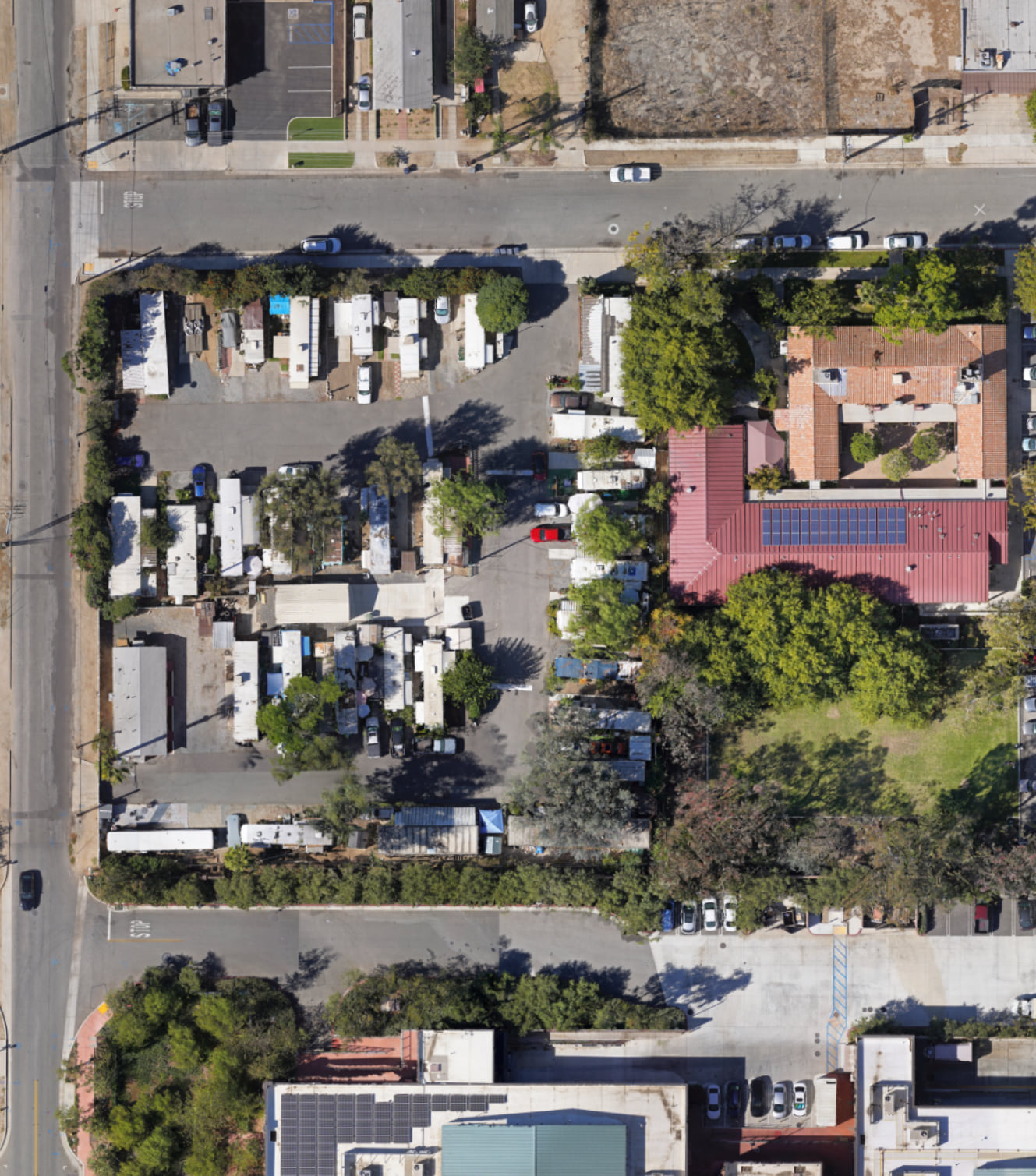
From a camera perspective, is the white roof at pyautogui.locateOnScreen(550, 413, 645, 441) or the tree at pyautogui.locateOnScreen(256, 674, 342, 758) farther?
the white roof at pyautogui.locateOnScreen(550, 413, 645, 441)

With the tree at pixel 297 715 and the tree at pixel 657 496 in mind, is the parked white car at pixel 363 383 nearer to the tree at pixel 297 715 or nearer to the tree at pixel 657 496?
the tree at pixel 297 715

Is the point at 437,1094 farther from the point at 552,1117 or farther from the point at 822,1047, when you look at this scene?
the point at 822,1047

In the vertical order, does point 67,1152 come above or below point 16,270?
below

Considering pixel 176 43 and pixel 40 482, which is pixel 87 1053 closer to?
pixel 40 482

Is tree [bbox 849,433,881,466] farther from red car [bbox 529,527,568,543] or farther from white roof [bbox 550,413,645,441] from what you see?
red car [bbox 529,527,568,543]

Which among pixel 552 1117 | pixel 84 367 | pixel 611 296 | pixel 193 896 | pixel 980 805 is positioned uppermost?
pixel 611 296

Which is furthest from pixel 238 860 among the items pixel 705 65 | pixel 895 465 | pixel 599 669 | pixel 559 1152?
pixel 705 65

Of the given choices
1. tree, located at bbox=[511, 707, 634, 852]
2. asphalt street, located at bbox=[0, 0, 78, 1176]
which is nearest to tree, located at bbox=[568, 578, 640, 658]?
tree, located at bbox=[511, 707, 634, 852]

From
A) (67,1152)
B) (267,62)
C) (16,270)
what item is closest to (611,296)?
(267,62)
